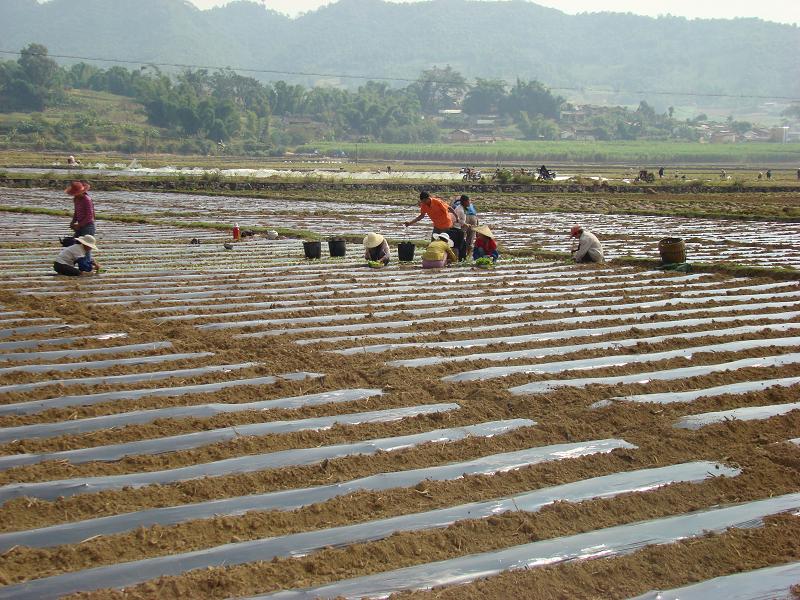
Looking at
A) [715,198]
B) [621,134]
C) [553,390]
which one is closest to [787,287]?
[553,390]

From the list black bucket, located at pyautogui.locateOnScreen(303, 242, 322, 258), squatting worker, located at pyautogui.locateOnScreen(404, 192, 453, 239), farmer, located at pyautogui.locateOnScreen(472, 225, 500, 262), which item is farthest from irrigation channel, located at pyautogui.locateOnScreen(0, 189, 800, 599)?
black bucket, located at pyautogui.locateOnScreen(303, 242, 322, 258)

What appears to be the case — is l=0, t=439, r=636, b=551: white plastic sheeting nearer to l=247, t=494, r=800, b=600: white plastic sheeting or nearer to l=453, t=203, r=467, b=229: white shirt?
l=247, t=494, r=800, b=600: white plastic sheeting

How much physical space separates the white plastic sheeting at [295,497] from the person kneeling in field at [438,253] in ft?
27.3

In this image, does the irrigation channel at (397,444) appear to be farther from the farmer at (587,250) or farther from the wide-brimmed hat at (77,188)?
the farmer at (587,250)

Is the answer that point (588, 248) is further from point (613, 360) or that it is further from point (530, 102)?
point (530, 102)

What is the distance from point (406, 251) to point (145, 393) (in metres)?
8.58

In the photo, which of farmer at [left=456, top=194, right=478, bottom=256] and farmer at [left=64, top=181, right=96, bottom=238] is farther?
farmer at [left=456, top=194, right=478, bottom=256]

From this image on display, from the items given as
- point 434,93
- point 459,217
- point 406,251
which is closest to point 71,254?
point 406,251

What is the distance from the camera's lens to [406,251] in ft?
→ 49.2

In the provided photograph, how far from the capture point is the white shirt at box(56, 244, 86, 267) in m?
12.8

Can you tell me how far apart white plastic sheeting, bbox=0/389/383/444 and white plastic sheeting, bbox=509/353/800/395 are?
115 centimetres

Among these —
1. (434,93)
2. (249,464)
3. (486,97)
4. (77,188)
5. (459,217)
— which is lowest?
(249,464)

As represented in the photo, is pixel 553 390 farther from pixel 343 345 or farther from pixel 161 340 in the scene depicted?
pixel 161 340

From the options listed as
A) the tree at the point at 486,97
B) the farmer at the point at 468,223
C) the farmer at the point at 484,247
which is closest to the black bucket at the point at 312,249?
the farmer at the point at 468,223
